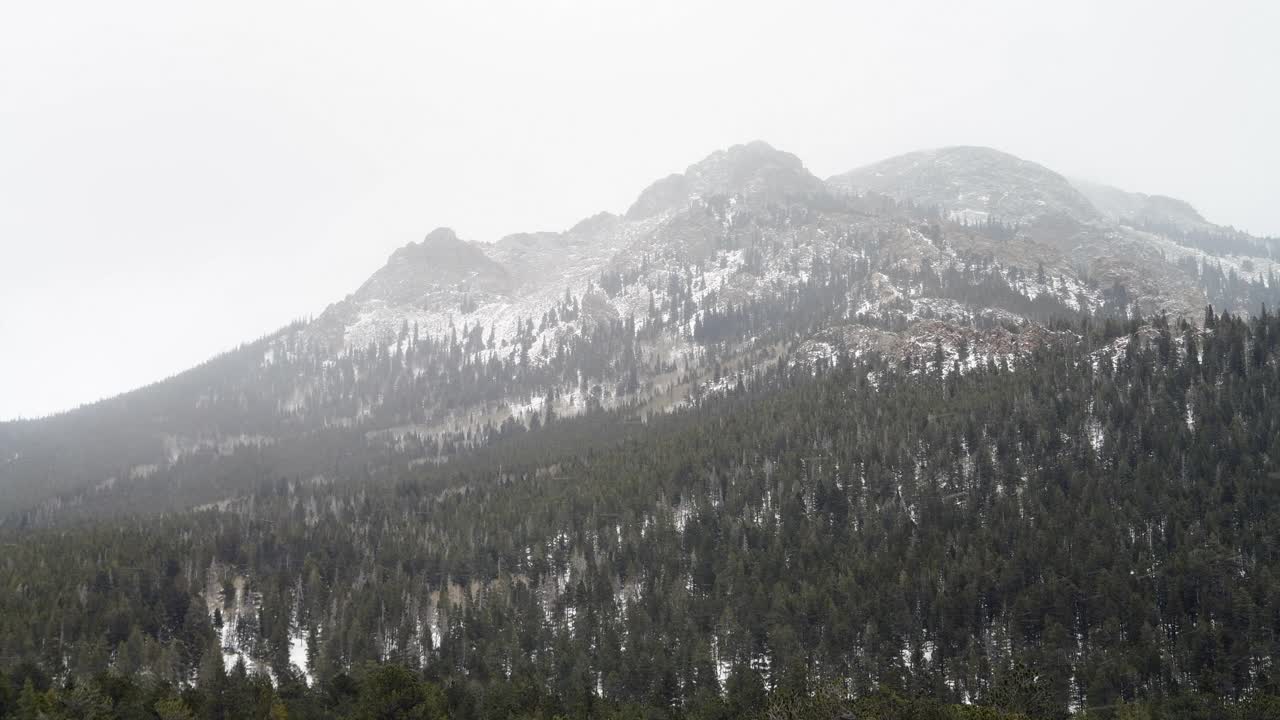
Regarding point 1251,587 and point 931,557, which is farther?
point 931,557

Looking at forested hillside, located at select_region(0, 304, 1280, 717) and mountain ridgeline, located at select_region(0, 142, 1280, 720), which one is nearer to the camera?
mountain ridgeline, located at select_region(0, 142, 1280, 720)

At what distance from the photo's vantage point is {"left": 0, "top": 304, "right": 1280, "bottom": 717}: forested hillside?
328 ft

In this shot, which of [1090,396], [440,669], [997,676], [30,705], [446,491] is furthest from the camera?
[446,491]

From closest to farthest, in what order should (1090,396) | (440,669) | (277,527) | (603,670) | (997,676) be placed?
1. (997,676)
2. (603,670)
3. (440,669)
4. (1090,396)
5. (277,527)

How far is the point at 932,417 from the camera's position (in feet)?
531

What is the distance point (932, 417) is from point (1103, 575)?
54.2 meters

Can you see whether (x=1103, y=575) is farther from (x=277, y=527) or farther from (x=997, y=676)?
(x=277, y=527)

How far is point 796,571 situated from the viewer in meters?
131

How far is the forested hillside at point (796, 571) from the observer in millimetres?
100125

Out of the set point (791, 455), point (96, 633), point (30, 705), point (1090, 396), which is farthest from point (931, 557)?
point (96, 633)

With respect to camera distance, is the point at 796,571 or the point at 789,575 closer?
the point at 789,575

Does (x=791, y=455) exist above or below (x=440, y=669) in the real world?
above

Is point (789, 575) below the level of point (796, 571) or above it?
below

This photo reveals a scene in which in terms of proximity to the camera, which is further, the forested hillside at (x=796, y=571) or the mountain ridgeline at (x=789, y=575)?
the forested hillside at (x=796, y=571)
